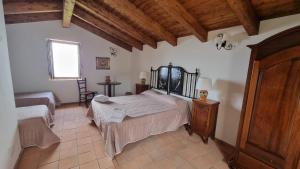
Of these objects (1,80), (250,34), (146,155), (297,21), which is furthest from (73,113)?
(297,21)

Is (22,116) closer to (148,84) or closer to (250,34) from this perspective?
(148,84)

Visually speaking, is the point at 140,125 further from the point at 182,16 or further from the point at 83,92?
the point at 83,92

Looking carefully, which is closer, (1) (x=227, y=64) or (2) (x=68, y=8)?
(1) (x=227, y=64)

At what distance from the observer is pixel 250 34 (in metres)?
2.18

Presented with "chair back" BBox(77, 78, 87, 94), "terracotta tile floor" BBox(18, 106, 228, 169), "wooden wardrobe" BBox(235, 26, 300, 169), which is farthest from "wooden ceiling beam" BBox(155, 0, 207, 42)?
"chair back" BBox(77, 78, 87, 94)

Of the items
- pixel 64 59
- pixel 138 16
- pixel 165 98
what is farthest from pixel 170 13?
pixel 64 59

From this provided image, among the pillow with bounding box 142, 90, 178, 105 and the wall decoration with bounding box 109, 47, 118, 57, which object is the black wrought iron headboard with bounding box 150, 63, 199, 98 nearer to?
the pillow with bounding box 142, 90, 178, 105

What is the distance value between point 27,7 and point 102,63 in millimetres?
2632

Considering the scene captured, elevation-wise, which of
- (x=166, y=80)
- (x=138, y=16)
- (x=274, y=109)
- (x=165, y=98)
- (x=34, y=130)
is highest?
(x=138, y=16)

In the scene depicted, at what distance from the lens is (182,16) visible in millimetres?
2426

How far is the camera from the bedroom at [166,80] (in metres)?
1.62

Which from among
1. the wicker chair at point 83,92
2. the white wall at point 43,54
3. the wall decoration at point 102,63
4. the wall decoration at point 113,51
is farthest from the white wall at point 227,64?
the wicker chair at point 83,92

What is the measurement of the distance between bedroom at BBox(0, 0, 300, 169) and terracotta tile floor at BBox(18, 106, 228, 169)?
16 millimetres

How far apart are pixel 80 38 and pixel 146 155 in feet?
14.4
